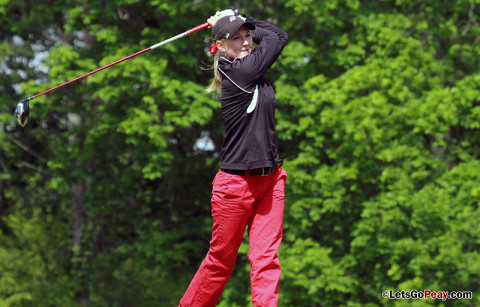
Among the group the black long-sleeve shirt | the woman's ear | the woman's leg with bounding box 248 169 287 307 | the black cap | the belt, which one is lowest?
the woman's leg with bounding box 248 169 287 307

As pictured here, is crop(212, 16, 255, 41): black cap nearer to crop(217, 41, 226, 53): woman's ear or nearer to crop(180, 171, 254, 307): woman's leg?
crop(217, 41, 226, 53): woman's ear

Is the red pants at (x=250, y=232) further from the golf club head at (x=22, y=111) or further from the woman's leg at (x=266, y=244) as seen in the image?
the golf club head at (x=22, y=111)

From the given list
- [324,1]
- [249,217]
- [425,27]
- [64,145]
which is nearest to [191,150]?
[64,145]

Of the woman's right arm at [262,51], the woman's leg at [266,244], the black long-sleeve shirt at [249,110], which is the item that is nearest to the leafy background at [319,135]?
the woman's right arm at [262,51]

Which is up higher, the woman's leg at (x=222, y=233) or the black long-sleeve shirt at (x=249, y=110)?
the black long-sleeve shirt at (x=249, y=110)

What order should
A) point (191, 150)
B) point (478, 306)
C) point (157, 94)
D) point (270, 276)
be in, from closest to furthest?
1. point (270, 276)
2. point (478, 306)
3. point (157, 94)
4. point (191, 150)

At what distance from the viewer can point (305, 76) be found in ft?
34.1

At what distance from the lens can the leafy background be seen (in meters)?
9.52

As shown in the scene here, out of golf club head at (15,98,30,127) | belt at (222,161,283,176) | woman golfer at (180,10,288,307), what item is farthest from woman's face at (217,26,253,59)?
golf club head at (15,98,30,127)

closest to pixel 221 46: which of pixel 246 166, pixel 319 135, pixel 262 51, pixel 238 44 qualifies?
pixel 238 44

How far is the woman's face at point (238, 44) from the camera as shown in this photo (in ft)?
12.9

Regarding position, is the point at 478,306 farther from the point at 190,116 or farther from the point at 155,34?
the point at 155,34

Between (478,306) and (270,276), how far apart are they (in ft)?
21.1

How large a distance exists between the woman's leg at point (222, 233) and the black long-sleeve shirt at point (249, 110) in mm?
128
